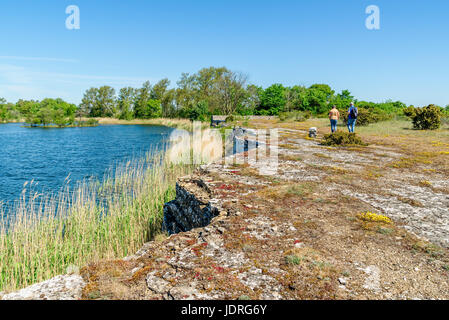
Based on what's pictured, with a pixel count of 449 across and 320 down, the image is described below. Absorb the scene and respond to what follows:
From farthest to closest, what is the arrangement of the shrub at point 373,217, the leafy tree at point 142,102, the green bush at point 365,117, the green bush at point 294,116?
the leafy tree at point 142,102
the green bush at point 294,116
the green bush at point 365,117
the shrub at point 373,217

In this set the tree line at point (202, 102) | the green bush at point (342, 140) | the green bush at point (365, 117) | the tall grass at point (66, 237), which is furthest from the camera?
the tree line at point (202, 102)

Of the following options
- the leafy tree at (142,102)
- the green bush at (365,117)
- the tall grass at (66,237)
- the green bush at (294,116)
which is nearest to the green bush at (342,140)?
the tall grass at (66,237)

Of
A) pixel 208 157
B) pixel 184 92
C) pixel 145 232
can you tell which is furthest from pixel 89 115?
pixel 145 232

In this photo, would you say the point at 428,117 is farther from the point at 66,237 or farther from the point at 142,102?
the point at 142,102

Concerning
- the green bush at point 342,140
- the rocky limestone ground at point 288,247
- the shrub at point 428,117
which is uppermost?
the shrub at point 428,117

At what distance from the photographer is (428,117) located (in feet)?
74.1

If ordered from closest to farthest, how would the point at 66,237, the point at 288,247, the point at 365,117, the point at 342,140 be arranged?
the point at 288,247, the point at 66,237, the point at 342,140, the point at 365,117

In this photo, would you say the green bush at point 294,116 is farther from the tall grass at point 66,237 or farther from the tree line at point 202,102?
the tall grass at point 66,237

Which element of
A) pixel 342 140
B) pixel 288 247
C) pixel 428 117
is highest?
pixel 428 117

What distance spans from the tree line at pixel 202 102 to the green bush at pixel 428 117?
197 inches

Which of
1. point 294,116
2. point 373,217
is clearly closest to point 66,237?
point 373,217

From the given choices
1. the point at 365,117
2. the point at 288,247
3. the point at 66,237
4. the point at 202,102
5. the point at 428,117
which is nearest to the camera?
the point at 288,247

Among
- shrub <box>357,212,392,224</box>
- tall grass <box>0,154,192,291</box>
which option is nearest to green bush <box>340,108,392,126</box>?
tall grass <box>0,154,192,291</box>

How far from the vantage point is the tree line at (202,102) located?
5616 centimetres
